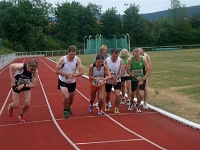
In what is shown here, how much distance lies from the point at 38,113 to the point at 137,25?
9251 cm

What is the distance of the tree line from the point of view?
89250mm

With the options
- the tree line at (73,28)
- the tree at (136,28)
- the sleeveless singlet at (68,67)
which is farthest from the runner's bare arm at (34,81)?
the tree at (136,28)

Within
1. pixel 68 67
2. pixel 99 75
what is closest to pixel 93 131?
pixel 68 67

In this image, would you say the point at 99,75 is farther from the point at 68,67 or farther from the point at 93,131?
the point at 93,131

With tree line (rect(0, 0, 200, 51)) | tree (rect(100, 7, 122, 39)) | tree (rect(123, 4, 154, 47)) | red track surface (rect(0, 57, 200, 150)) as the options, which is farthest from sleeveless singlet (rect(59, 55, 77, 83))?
tree (rect(100, 7, 122, 39))

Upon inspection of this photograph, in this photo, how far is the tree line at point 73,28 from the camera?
8925cm

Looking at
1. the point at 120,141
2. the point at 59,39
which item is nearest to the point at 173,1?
the point at 59,39

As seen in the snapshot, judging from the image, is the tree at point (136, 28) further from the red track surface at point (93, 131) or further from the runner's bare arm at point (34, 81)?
the runner's bare arm at point (34, 81)

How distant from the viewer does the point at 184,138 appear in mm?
9000

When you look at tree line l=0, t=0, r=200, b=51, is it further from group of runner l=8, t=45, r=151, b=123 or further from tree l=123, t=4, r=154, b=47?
group of runner l=8, t=45, r=151, b=123

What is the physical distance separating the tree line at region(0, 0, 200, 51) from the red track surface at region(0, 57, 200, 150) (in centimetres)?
7513

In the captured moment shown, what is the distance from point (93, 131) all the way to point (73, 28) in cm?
9224

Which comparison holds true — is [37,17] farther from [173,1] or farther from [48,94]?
[48,94]

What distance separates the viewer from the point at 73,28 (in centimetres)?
10106
